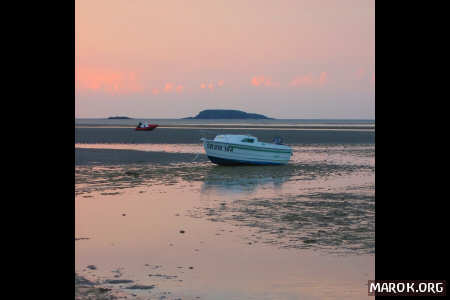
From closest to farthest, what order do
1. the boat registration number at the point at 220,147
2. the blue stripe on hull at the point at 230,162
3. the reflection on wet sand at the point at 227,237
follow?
the reflection on wet sand at the point at 227,237 < the boat registration number at the point at 220,147 < the blue stripe on hull at the point at 230,162

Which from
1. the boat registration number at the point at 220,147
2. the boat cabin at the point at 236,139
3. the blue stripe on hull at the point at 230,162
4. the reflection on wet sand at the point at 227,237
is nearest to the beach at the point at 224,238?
→ the reflection on wet sand at the point at 227,237

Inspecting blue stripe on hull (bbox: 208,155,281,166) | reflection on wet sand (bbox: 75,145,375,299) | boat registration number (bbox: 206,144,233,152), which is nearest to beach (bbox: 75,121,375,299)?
reflection on wet sand (bbox: 75,145,375,299)

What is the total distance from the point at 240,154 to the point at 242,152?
7.0 inches

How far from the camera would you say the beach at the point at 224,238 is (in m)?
8.56

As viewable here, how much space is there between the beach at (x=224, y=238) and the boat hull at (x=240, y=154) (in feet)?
25.8

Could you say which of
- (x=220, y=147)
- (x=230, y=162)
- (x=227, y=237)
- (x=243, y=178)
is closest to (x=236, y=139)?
(x=220, y=147)

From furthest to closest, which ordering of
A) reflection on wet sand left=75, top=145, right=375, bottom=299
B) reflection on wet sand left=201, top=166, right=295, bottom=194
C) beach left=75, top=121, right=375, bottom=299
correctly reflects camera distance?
reflection on wet sand left=201, top=166, right=295, bottom=194 → reflection on wet sand left=75, top=145, right=375, bottom=299 → beach left=75, top=121, right=375, bottom=299

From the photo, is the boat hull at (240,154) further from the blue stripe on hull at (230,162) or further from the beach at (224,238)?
the beach at (224,238)

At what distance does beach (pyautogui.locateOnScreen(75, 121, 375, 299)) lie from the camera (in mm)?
8562

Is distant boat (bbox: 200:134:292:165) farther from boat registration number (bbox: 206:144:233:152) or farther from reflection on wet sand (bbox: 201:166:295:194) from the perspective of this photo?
reflection on wet sand (bbox: 201:166:295:194)

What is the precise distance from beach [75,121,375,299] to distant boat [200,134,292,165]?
7.87m

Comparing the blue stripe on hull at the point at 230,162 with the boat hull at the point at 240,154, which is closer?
the boat hull at the point at 240,154
